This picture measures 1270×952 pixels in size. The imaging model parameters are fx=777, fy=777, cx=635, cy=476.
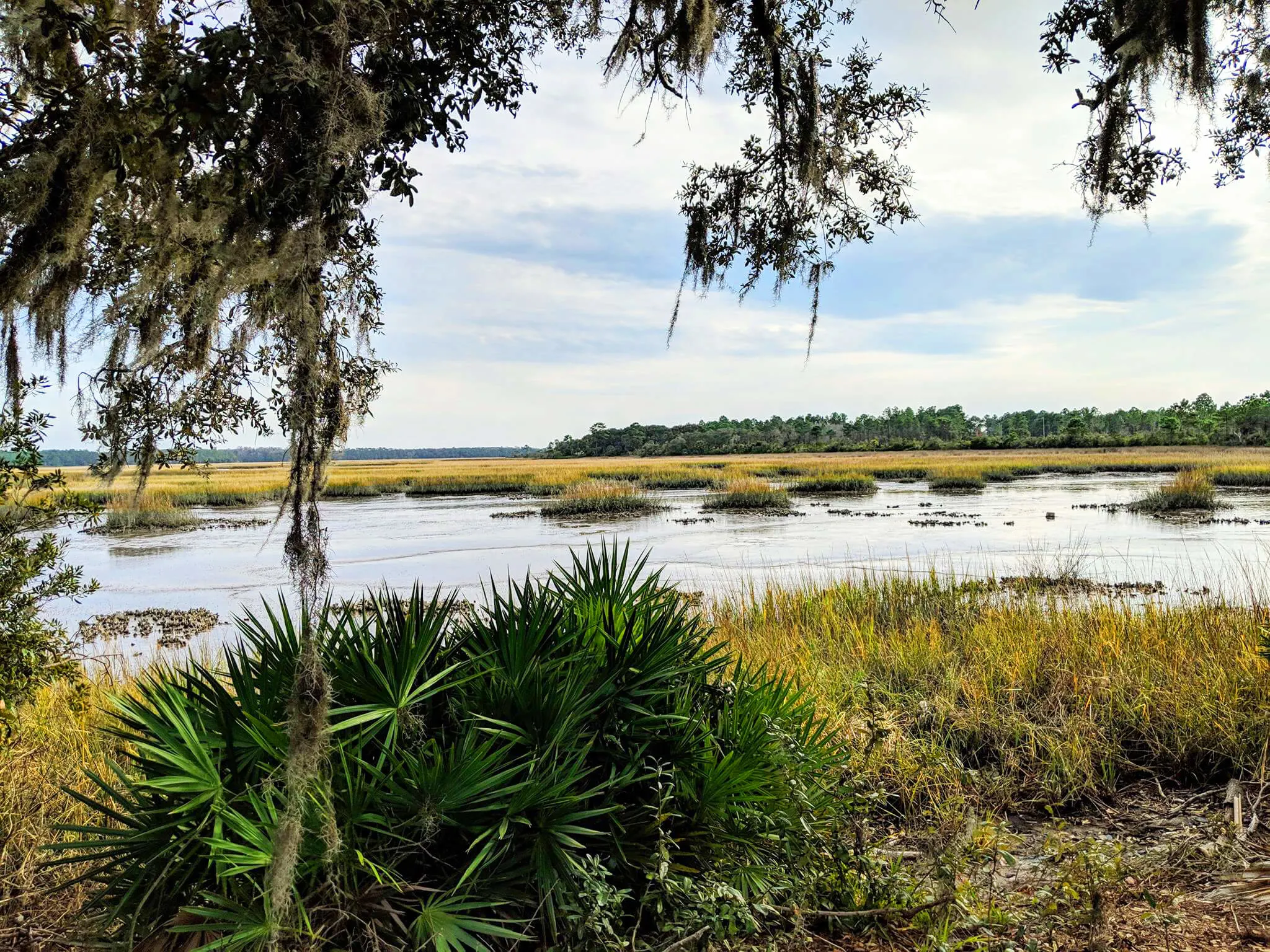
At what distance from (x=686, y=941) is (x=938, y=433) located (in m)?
138

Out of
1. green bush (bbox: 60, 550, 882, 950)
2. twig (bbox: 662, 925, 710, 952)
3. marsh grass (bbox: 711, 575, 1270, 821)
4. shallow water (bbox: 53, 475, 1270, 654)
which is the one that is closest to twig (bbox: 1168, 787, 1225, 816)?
marsh grass (bbox: 711, 575, 1270, 821)

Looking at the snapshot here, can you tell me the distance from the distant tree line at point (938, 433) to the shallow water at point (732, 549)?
221ft

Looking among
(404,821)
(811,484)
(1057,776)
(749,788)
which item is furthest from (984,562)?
(811,484)

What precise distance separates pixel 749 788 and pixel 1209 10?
6656mm

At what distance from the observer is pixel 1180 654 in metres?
6.41

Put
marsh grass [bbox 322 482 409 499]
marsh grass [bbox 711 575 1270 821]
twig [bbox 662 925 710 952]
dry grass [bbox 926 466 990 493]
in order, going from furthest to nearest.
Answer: marsh grass [bbox 322 482 409 499] → dry grass [bbox 926 466 990 493] → marsh grass [bbox 711 575 1270 821] → twig [bbox 662 925 710 952]

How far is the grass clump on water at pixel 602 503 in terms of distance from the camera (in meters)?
34.3

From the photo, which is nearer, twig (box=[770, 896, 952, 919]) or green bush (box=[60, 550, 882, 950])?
green bush (box=[60, 550, 882, 950])

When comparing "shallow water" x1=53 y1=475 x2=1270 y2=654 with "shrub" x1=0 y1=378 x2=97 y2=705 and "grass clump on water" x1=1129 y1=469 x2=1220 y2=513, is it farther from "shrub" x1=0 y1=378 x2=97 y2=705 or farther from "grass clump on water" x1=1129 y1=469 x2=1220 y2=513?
"shrub" x1=0 y1=378 x2=97 y2=705

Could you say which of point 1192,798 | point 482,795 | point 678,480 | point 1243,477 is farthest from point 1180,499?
point 482,795

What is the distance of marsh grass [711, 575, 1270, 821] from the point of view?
5016 millimetres

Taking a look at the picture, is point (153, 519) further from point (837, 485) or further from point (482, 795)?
point (482, 795)

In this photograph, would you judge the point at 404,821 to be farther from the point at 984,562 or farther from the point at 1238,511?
the point at 1238,511

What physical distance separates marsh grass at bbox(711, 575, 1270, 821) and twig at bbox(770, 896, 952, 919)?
2.82ft
